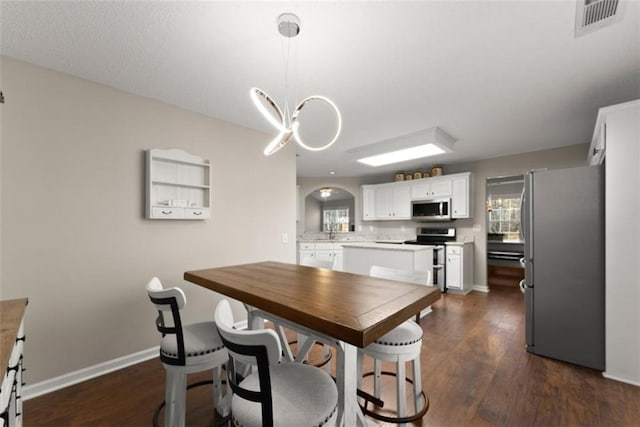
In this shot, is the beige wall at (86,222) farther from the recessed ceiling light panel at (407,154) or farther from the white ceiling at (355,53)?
the recessed ceiling light panel at (407,154)

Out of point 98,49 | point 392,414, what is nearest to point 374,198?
point 392,414

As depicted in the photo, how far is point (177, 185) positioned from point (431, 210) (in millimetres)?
4420

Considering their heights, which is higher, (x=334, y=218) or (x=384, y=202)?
(x=384, y=202)

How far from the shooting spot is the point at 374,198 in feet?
20.9

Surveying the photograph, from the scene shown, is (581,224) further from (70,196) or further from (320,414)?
(70,196)

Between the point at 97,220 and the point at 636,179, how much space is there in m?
4.24

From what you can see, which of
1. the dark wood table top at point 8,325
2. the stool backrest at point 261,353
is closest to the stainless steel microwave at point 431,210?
the stool backrest at point 261,353

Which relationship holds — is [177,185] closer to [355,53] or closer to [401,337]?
[355,53]

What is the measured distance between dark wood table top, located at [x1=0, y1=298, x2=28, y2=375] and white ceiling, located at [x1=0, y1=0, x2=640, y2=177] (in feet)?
5.15

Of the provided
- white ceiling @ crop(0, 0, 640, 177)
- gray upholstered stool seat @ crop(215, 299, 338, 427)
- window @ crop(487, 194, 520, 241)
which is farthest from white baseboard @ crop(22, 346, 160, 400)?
window @ crop(487, 194, 520, 241)

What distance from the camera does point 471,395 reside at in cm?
199

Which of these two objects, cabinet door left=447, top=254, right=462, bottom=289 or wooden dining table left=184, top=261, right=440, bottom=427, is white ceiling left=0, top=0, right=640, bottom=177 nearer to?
wooden dining table left=184, top=261, right=440, bottom=427

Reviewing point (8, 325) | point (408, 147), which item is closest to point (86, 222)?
point (8, 325)

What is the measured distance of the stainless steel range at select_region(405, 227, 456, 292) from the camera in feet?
16.3
